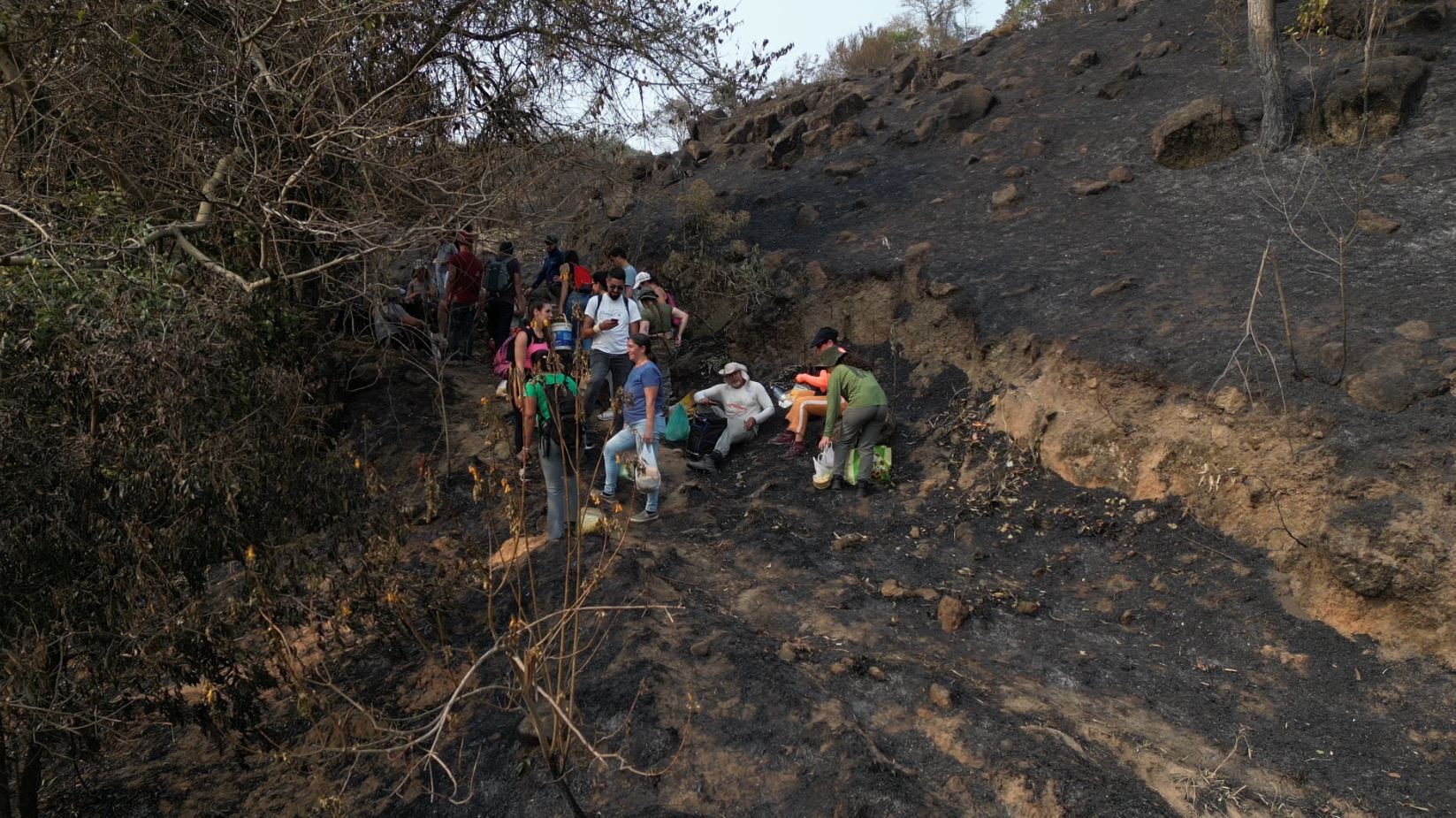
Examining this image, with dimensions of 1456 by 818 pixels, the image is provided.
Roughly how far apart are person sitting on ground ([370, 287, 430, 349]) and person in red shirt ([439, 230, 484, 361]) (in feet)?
0.92

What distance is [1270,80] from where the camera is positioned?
951 cm

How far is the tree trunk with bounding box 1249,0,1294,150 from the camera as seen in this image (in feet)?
31.0

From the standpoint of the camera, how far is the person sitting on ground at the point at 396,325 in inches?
355

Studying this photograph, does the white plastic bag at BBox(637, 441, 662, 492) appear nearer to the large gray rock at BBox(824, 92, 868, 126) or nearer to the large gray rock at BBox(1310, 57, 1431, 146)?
the large gray rock at BBox(1310, 57, 1431, 146)

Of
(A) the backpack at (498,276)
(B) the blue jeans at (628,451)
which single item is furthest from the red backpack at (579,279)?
(B) the blue jeans at (628,451)

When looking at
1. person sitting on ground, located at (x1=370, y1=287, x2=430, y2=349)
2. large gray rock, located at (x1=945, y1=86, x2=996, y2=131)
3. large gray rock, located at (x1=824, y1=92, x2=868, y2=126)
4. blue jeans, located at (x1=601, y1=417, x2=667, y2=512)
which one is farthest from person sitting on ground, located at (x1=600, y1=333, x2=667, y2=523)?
large gray rock, located at (x1=824, y1=92, x2=868, y2=126)

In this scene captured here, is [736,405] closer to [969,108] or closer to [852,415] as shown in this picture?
[852,415]

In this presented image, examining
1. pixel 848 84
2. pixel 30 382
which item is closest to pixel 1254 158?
pixel 848 84

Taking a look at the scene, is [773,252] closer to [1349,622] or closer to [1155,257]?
[1155,257]

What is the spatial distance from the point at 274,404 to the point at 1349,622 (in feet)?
20.4

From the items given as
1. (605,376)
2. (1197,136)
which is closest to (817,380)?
(605,376)

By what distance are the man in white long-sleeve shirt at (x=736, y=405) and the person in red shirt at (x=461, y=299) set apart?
9.30 feet

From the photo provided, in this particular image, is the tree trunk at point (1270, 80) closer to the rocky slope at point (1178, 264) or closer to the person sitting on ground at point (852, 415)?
the rocky slope at point (1178, 264)

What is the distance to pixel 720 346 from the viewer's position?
11.0 meters
